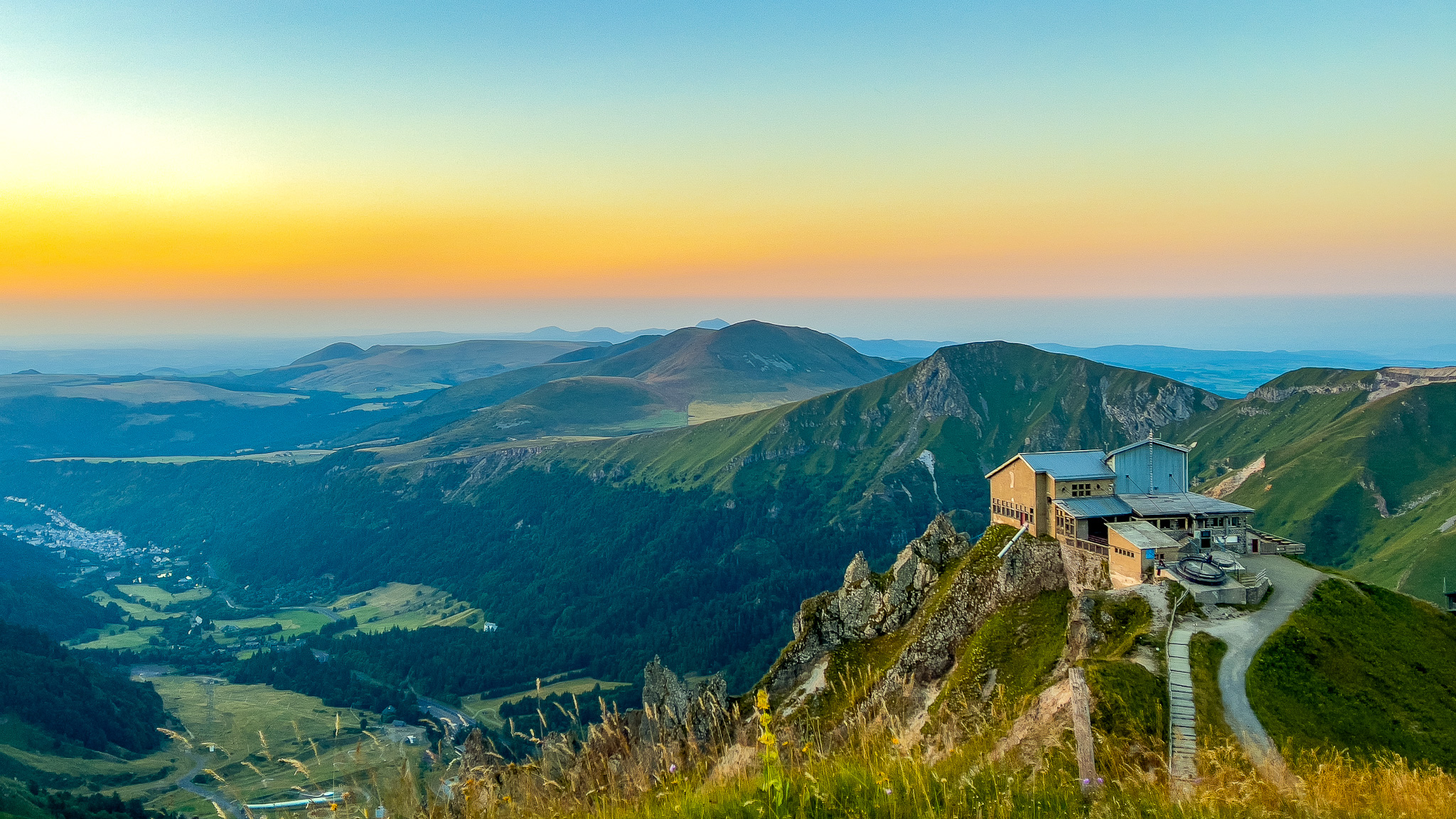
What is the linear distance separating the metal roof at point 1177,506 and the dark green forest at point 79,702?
190791mm

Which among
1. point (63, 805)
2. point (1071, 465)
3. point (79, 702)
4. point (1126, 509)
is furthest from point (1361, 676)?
point (79, 702)

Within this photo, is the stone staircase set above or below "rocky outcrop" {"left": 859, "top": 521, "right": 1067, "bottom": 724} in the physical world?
above

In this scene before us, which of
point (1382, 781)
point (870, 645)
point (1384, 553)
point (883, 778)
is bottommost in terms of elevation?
point (1384, 553)

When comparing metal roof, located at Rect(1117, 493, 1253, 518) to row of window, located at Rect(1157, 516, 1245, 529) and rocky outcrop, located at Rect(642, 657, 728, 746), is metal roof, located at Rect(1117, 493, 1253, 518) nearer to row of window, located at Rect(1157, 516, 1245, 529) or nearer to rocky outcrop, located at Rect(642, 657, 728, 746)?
row of window, located at Rect(1157, 516, 1245, 529)

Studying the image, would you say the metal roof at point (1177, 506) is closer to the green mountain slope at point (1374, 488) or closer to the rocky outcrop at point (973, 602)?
the rocky outcrop at point (973, 602)

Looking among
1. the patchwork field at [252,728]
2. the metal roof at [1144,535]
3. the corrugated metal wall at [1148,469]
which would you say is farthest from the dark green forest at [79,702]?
the metal roof at [1144,535]

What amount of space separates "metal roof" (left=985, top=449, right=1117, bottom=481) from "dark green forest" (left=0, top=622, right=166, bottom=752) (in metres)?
185

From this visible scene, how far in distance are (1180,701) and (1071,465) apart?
29566 millimetres

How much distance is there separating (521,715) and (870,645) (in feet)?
473

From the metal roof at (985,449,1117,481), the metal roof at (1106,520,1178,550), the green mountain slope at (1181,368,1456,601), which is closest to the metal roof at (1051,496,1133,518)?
the metal roof at (985,449,1117,481)

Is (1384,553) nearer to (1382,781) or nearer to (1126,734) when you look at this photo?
(1126,734)

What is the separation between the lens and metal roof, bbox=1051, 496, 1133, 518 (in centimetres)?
5919

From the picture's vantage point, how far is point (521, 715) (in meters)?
188

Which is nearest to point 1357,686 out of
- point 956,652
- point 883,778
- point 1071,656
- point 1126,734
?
point 1071,656
